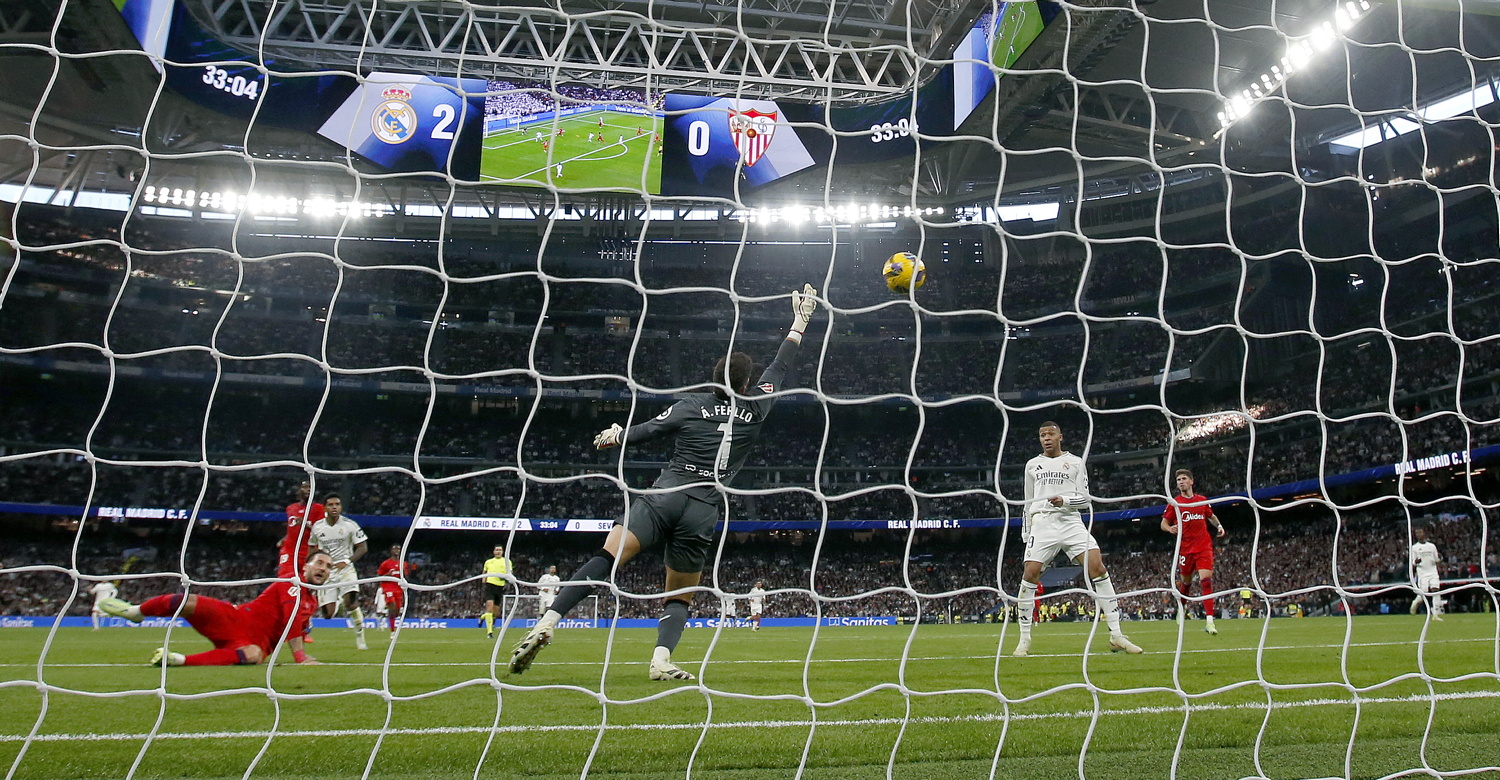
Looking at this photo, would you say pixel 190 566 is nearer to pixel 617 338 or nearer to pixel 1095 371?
pixel 617 338

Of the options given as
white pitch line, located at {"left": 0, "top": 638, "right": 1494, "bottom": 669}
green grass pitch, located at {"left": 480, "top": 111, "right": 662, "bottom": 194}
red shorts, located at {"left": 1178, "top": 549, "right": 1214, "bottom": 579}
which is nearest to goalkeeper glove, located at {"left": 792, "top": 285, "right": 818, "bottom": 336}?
white pitch line, located at {"left": 0, "top": 638, "right": 1494, "bottom": 669}

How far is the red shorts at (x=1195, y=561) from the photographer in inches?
324

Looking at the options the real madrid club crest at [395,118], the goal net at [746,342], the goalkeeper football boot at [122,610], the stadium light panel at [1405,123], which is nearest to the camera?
the goalkeeper football boot at [122,610]

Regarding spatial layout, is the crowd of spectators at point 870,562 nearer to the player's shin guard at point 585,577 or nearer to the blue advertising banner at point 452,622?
the blue advertising banner at point 452,622

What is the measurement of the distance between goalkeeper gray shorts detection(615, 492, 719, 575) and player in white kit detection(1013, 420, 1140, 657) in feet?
8.44

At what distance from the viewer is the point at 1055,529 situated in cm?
667

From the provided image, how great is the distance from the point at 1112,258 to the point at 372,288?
2371 centimetres

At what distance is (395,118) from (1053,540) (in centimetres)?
1340

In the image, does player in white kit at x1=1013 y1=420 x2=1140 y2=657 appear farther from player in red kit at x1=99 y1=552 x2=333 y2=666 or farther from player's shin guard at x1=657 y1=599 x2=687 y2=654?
player in red kit at x1=99 y1=552 x2=333 y2=666

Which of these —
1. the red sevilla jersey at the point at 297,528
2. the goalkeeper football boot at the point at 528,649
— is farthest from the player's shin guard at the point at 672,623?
the red sevilla jersey at the point at 297,528

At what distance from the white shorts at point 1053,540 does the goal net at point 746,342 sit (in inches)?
1.2

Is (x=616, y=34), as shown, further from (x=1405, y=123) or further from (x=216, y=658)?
(x=1405, y=123)

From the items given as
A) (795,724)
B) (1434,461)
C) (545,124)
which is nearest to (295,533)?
(795,724)

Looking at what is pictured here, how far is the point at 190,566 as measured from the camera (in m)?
23.8
